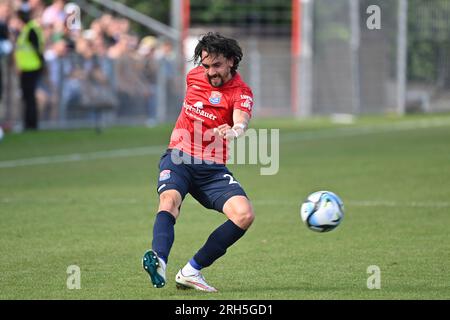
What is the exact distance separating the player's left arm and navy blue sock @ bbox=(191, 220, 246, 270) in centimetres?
66

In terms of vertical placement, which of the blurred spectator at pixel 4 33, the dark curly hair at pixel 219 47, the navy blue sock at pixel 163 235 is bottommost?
the navy blue sock at pixel 163 235

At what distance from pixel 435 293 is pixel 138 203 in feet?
21.0

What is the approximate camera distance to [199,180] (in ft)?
28.9

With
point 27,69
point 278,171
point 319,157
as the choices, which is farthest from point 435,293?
point 27,69

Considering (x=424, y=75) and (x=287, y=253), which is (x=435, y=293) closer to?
(x=287, y=253)

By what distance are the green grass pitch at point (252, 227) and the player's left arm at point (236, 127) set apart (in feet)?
3.73

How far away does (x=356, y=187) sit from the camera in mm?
15781

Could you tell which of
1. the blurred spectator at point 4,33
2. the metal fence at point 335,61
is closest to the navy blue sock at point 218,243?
the blurred spectator at point 4,33

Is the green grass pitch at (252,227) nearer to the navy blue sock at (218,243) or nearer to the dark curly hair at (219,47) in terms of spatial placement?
the navy blue sock at (218,243)

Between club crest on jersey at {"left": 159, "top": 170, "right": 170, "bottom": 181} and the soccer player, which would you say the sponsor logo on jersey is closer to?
the soccer player

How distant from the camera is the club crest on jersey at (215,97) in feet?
29.1

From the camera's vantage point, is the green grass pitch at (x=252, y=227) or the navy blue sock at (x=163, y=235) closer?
the navy blue sock at (x=163, y=235)
